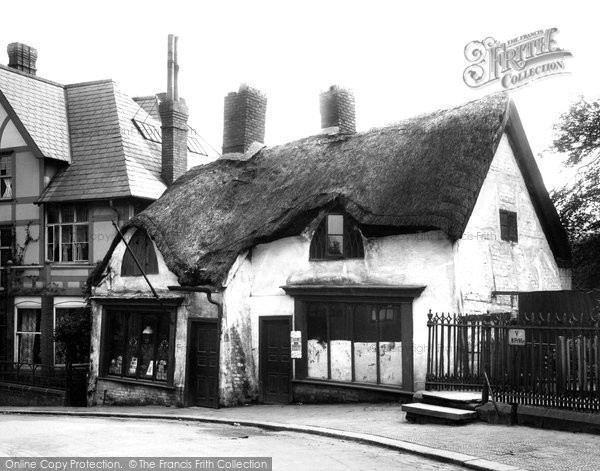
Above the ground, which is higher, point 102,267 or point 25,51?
point 25,51

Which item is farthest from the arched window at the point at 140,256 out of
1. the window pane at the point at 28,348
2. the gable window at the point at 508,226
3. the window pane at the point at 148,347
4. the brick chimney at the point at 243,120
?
the gable window at the point at 508,226

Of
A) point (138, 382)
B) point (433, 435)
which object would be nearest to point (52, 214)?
point (138, 382)

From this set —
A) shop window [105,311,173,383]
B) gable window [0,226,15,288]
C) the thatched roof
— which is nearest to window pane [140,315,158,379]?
shop window [105,311,173,383]

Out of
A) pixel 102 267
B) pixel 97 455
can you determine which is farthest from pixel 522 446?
pixel 102 267

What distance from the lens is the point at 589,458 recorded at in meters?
9.08

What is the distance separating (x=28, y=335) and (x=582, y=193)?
1930 cm

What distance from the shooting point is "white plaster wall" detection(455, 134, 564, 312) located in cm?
1577

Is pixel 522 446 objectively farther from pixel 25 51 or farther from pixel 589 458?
pixel 25 51

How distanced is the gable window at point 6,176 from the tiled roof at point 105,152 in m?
1.87

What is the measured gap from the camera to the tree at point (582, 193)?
23078 mm

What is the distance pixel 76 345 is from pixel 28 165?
695cm

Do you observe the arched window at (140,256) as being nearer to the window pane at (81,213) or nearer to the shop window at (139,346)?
the shop window at (139,346)

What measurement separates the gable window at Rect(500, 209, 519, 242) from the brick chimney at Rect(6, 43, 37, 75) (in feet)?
68.3

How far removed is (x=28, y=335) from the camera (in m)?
25.9
